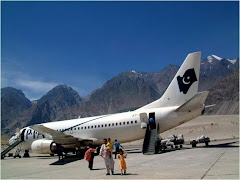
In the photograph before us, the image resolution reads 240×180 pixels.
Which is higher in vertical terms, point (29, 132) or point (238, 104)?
point (238, 104)

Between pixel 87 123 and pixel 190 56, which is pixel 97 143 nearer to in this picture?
pixel 87 123

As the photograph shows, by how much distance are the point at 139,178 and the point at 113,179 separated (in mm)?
958

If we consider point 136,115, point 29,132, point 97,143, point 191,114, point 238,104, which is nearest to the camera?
point 191,114

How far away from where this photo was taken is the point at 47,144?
22359 millimetres

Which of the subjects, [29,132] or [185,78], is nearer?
[185,78]

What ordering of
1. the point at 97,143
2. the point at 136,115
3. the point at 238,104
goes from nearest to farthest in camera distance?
the point at 136,115, the point at 97,143, the point at 238,104

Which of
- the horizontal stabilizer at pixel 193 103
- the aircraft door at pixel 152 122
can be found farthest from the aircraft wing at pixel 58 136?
the horizontal stabilizer at pixel 193 103

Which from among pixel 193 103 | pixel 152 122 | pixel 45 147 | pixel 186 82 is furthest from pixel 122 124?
pixel 45 147

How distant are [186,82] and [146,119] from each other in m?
4.49

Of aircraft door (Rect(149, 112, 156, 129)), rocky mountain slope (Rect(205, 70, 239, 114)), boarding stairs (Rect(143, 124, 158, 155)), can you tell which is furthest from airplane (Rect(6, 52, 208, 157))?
rocky mountain slope (Rect(205, 70, 239, 114))

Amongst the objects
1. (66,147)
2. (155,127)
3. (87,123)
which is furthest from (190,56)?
(66,147)

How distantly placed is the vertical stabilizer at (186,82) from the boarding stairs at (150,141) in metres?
2.89

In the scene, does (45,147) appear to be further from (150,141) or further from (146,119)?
(150,141)

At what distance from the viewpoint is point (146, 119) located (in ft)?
70.9
